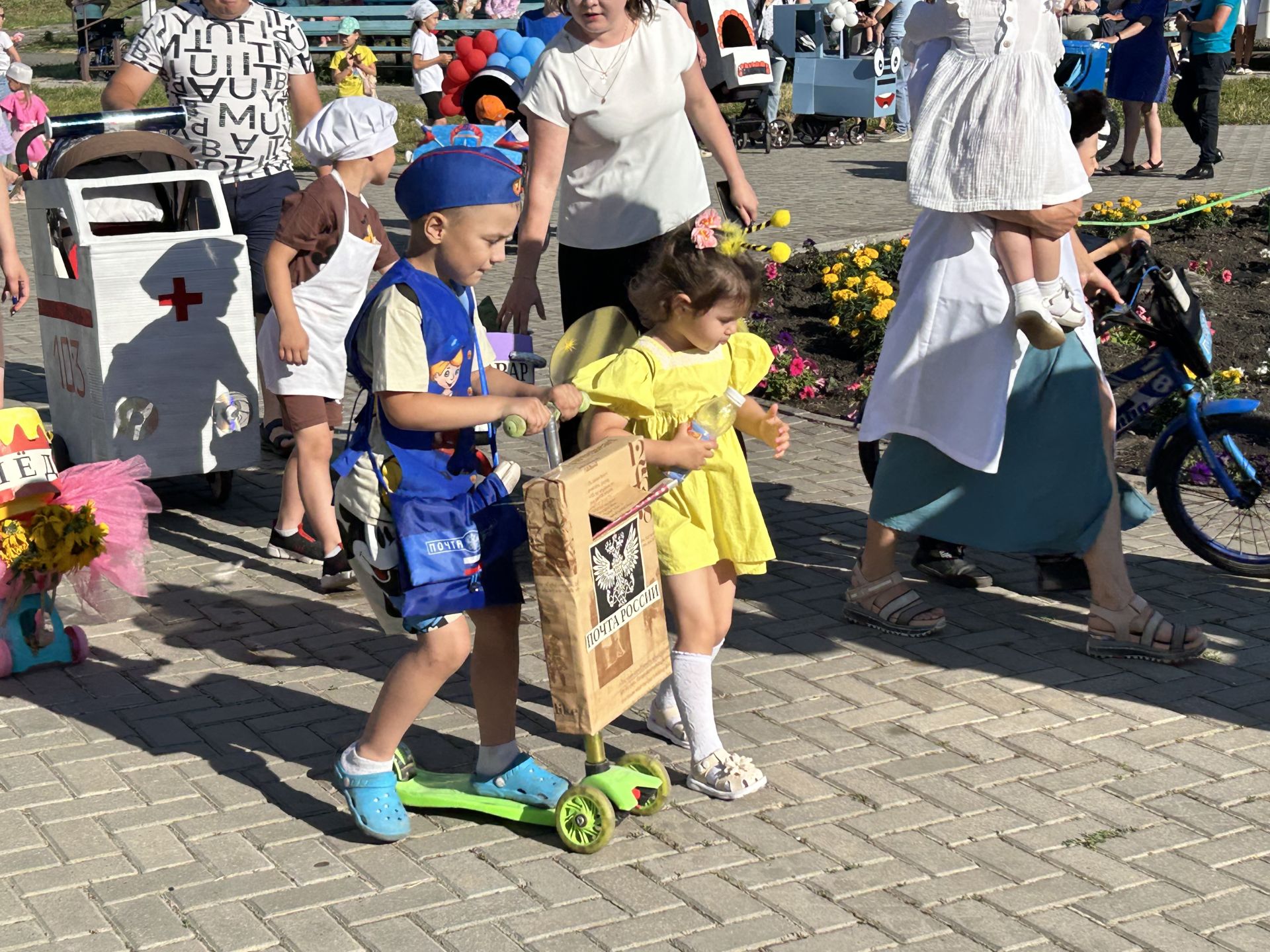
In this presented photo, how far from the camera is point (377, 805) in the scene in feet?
12.3

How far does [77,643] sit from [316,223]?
164 cm

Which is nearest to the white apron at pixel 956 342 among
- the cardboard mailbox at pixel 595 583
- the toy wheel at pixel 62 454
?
the cardboard mailbox at pixel 595 583

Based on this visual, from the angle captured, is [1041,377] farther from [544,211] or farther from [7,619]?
[7,619]

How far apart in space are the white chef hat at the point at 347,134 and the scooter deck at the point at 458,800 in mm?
2456

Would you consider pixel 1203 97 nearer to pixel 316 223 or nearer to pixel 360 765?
pixel 316 223

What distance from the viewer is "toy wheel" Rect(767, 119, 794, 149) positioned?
61.1 ft

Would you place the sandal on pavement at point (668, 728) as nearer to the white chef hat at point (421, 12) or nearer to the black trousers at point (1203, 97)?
the black trousers at point (1203, 97)

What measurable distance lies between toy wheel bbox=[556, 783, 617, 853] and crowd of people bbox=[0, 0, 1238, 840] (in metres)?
0.19

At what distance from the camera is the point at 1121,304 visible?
5570 millimetres

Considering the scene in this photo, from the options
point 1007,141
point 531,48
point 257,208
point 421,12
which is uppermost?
point 421,12

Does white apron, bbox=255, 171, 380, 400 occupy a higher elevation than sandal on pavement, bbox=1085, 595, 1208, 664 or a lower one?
higher

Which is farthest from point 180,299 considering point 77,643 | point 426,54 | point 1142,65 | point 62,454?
point 426,54

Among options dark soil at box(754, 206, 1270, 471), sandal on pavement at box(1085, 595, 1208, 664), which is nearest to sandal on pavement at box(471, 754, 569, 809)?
sandal on pavement at box(1085, 595, 1208, 664)

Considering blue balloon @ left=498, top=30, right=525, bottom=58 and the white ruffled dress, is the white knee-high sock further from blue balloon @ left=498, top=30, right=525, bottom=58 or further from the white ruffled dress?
blue balloon @ left=498, top=30, right=525, bottom=58
